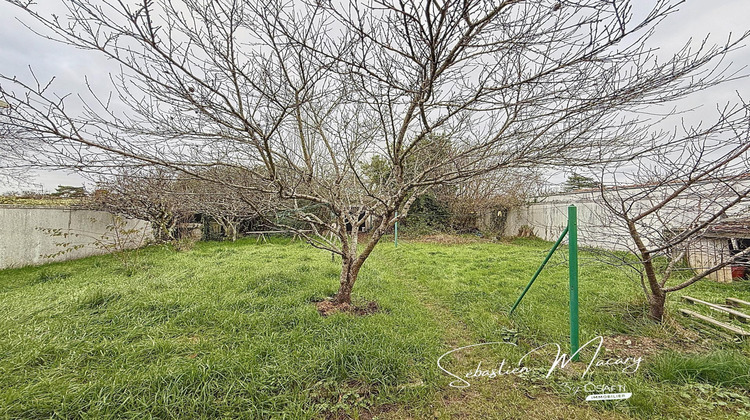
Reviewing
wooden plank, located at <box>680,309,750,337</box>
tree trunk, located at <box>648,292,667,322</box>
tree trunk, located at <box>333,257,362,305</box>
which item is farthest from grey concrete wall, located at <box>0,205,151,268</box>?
wooden plank, located at <box>680,309,750,337</box>

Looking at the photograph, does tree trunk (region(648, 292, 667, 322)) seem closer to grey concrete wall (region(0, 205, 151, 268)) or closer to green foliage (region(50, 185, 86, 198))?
grey concrete wall (region(0, 205, 151, 268))

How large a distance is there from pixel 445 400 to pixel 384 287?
243cm

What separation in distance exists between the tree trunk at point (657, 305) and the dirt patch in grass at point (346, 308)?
2794mm

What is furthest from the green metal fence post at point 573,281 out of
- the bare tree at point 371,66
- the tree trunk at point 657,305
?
the tree trunk at point 657,305

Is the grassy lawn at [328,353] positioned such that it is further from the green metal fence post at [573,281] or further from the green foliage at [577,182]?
the green foliage at [577,182]

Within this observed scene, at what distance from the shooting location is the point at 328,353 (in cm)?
232

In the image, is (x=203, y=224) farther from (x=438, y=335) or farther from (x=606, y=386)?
(x=606, y=386)

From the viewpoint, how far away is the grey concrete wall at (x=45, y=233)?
5734 millimetres

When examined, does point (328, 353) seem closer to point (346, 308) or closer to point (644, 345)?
point (346, 308)

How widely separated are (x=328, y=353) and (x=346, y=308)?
104 cm

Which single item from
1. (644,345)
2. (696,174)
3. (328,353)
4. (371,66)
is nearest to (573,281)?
(644,345)

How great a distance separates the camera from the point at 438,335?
9.42ft

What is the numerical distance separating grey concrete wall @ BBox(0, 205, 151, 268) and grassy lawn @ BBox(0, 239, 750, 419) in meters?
2.38

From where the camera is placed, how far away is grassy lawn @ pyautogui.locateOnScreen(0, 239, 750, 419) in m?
1.83
